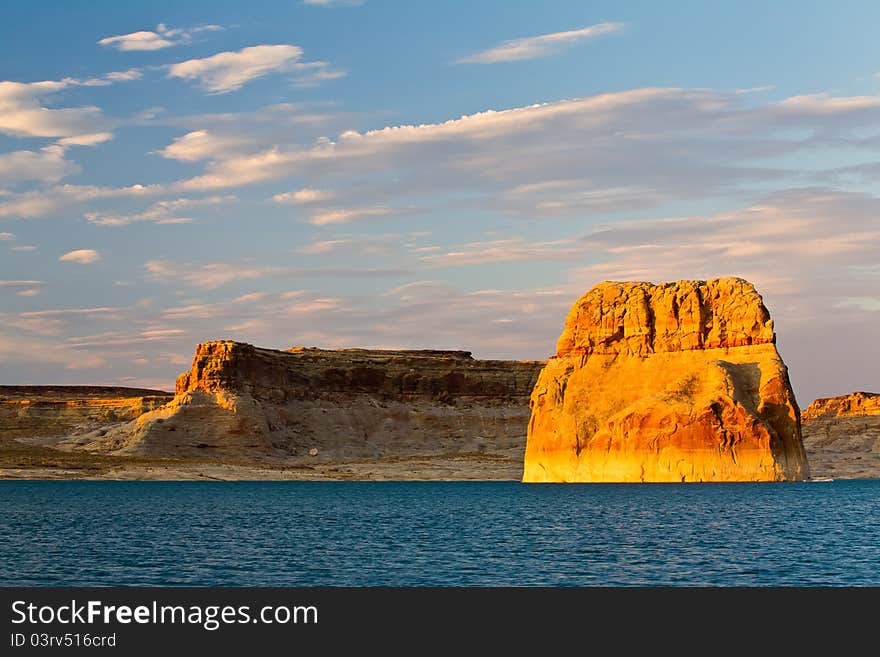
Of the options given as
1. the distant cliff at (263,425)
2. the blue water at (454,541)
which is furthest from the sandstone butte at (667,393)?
the distant cliff at (263,425)

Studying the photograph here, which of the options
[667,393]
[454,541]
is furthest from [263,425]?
[454,541]

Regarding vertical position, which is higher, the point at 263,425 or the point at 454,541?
the point at 263,425

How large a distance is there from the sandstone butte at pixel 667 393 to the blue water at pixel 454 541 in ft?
18.4

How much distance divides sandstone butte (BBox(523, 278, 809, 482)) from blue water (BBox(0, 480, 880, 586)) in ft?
18.4

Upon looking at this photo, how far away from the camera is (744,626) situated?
2956 cm

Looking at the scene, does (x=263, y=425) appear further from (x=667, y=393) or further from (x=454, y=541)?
(x=454, y=541)

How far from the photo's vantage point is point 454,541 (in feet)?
189

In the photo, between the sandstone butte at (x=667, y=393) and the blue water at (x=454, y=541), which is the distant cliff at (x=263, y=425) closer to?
the sandstone butte at (x=667, y=393)

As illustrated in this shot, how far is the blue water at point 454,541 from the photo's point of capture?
4394 cm

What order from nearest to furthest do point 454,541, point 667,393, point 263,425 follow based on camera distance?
point 454,541
point 667,393
point 263,425

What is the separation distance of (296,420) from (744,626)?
531ft

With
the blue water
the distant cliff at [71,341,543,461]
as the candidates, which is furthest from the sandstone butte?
the distant cliff at [71,341,543,461]

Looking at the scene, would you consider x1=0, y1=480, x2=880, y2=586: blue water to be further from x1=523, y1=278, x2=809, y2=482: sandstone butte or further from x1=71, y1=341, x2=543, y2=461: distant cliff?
x1=71, y1=341, x2=543, y2=461: distant cliff

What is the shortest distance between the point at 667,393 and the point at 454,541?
50715 millimetres
